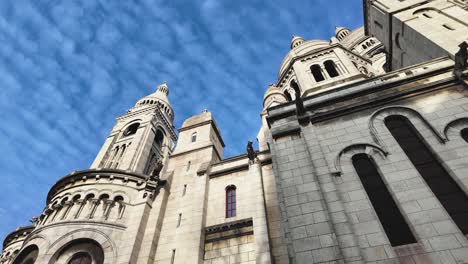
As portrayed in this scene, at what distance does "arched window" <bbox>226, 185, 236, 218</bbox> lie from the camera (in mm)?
14609

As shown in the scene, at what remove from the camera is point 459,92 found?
1161 centimetres

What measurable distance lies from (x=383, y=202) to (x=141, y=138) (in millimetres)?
30556

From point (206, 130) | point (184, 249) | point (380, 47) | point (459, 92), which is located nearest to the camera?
point (459, 92)

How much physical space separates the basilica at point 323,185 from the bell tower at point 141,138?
1350cm

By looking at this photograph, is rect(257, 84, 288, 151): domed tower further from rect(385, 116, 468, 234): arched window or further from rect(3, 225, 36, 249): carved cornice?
rect(3, 225, 36, 249): carved cornice

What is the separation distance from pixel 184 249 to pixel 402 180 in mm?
9257

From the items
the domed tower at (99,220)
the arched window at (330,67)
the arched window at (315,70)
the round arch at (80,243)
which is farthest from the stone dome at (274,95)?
the round arch at (80,243)

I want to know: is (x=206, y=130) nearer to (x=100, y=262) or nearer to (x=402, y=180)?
(x=100, y=262)

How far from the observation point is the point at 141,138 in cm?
3512

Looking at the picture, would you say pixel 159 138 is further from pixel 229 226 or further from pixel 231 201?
pixel 229 226

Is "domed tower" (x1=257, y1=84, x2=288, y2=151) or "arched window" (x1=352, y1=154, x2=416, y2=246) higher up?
"domed tower" (x1=257, y1=84, x2=288, y2=151)

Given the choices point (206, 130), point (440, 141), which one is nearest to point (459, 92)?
point (440, 141)

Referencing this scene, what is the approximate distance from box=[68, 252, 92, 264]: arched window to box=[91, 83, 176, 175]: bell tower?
55.9 ft

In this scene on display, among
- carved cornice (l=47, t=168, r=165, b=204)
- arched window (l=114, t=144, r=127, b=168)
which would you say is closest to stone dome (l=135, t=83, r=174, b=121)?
arched window (l=114, t=144, r=127, b=168)
